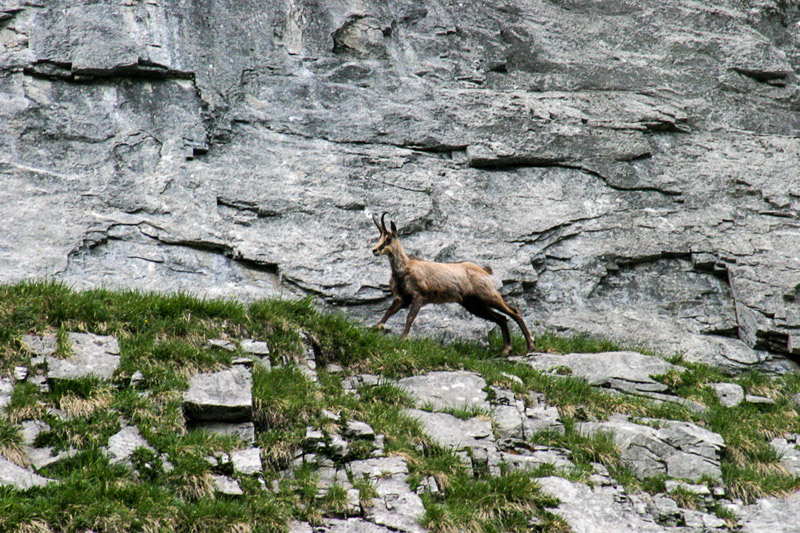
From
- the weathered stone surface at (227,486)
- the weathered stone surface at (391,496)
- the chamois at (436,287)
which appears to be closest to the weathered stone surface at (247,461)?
the weathered stone surface at (227,486)

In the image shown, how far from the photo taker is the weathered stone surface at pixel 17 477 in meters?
6.44

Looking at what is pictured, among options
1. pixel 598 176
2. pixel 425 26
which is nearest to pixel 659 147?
pixel 598 176

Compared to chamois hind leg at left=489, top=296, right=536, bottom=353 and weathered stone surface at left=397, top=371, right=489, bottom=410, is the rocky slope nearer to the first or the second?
weathered stone surface at left=397, top=371, right=489, bottom=410

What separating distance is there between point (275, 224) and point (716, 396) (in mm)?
7916

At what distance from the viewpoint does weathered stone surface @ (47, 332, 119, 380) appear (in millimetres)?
7887

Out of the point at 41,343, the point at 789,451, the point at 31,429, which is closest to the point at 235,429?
the point at 31,429

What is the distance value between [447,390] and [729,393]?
15.2ft

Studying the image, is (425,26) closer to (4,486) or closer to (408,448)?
(408,448)

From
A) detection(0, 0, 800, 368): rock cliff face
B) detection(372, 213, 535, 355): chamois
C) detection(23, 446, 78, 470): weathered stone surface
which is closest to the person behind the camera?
detection(23, 446, 78, 470): weathered stone surface

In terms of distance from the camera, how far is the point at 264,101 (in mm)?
15039

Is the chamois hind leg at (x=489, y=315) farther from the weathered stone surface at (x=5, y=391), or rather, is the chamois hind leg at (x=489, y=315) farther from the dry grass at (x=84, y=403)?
the weathered stone surface at (x=5, y=391)

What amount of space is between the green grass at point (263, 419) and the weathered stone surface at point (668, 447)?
24 cm

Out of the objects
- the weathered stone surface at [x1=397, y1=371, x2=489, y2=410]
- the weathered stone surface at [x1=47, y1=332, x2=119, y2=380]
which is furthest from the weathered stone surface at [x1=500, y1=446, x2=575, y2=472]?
the weathered stone surface at [x1=47, y1=332, x2=119, y2=380]

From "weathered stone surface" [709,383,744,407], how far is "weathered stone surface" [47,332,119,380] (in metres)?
8.54
